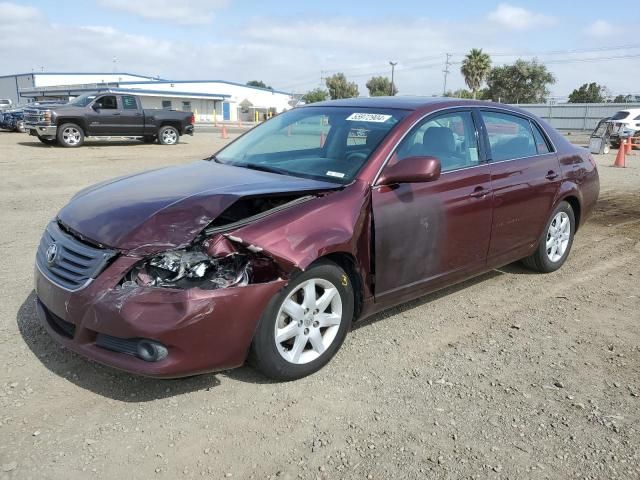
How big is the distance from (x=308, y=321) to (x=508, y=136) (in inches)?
106

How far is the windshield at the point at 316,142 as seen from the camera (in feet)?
12.4

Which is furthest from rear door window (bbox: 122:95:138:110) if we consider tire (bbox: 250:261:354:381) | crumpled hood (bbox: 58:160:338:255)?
tire (bbox: 250:261:354:381)

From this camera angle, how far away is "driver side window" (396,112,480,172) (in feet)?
12.7

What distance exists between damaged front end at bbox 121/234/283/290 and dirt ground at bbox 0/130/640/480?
0.72m

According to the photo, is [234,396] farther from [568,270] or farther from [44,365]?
[568,270]

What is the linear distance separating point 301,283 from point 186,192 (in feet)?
3.00

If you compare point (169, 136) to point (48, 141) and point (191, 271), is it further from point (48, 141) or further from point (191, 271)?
point (191, 271)

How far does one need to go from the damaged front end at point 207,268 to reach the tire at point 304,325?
0.66 feet

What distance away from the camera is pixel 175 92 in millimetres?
60344

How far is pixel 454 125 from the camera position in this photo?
4.26 meters

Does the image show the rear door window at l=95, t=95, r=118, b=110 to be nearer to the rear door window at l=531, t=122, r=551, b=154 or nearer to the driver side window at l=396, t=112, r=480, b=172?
the rear door window at l=531, t=122, r=551, b=154

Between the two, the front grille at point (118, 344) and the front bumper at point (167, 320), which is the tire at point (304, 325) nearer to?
the front bumper at point (167, 320)

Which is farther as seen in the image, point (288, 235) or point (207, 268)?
point (288, 235)

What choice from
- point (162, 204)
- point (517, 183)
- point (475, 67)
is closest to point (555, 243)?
point (517, 183)
